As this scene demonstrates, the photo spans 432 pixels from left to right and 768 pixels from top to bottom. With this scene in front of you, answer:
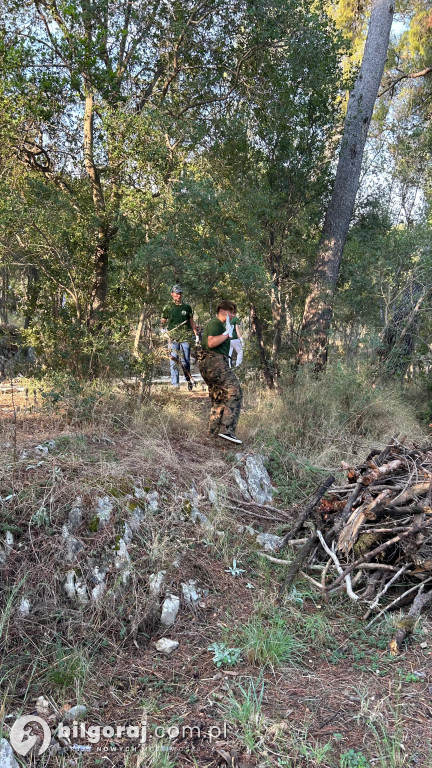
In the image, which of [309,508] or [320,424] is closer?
[309,508]

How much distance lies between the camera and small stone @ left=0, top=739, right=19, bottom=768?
7.60ft

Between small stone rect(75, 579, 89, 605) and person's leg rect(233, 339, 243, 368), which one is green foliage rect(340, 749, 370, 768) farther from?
person's leg rect(233, 339, 243, 368)

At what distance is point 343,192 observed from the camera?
8.94 meters

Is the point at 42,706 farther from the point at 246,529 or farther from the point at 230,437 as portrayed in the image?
the point at 230,437

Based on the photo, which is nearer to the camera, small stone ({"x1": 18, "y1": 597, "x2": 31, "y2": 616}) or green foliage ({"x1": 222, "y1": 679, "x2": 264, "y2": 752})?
green foliage ({"x1": 222, "y1": 679, "x2": 264, "y2": 752})

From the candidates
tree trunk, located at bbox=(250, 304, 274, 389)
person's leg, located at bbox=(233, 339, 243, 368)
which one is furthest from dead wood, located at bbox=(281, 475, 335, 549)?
tree trunk, located at bbox=(250, 304, 274, 389)

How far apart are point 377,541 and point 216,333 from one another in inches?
115

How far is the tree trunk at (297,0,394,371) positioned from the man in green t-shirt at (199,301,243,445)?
3149 mm

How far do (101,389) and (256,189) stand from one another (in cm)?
430

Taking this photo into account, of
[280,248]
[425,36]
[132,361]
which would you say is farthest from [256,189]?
[425,36]

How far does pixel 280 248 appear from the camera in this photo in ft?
28.8

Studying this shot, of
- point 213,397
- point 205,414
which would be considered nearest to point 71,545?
point 213,397

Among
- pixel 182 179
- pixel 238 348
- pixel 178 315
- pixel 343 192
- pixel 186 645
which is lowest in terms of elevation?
pixel 186 645

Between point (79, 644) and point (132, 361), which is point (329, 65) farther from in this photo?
point (79, 644)
